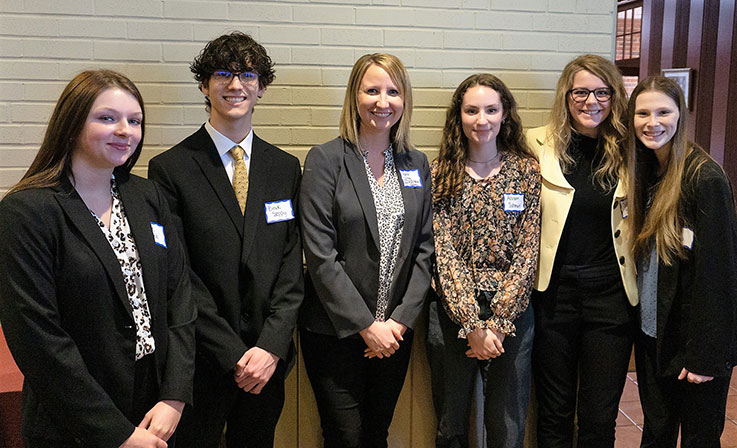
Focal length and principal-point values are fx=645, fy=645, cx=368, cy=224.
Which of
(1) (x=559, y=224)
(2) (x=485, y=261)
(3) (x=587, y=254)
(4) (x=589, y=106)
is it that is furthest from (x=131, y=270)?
(4) (x=589, y=106)

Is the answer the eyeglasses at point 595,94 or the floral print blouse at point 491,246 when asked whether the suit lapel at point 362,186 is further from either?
the eyeglasses at point 595,94

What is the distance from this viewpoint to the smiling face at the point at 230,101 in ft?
7.83

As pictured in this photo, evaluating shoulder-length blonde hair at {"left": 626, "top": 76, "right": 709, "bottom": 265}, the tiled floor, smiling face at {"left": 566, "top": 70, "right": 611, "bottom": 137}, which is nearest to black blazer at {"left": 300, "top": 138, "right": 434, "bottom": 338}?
smiling face at {"left": 566, "top": 70, "right": 611, "bottom": 137}

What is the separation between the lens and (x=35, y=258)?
174cm

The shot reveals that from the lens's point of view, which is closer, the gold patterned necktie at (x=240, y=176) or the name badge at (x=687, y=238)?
the gold patterned necktie at (x=240, y=176)

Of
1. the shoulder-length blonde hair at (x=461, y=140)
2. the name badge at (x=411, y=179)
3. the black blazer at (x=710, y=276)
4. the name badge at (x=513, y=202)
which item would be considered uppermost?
the shoulder-length blonde hair at (x=461, y=140)

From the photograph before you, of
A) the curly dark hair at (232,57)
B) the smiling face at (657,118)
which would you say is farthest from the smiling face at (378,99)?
the smiling face at (657,118)

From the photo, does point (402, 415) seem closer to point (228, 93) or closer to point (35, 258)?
point (228, 93)

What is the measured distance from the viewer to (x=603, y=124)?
2.80 metres

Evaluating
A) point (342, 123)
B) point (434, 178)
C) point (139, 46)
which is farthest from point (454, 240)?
point (139, 46)

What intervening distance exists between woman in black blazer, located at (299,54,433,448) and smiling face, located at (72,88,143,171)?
2.60 feet

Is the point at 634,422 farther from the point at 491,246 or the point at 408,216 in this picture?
the point at 408,216

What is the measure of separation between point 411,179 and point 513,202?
44 centimetres

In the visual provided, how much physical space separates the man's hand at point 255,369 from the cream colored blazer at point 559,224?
1178mm
